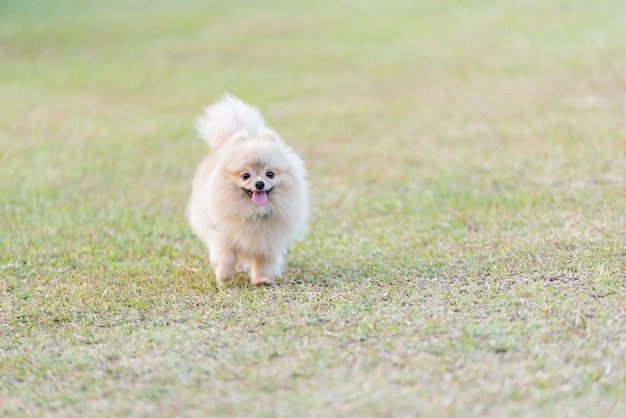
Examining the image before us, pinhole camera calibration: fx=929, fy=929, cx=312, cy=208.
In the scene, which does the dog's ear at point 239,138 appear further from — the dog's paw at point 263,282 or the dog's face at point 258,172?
the dog's paw at point 263,282

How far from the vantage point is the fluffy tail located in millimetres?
7391

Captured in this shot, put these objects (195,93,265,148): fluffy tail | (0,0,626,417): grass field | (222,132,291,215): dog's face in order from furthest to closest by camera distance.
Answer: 1. (195,93,265,148): fluffy tail
2. (222,132,291,215): dog's face
3. (0,0,626,417): grass field

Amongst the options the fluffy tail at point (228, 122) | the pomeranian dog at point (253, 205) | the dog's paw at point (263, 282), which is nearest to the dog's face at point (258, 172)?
the pomeranian dog at point (253, 205)

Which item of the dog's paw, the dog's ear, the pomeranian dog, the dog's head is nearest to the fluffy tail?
the pomeranian dog

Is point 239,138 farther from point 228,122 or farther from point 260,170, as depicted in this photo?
point 228,122

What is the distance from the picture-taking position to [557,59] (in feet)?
56.6

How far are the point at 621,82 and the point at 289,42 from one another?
9864 mm

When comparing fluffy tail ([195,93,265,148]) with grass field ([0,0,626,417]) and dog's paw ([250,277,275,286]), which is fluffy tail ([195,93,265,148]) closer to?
grass field ([0,0,626,417])

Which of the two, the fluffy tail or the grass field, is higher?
the fluffy tail

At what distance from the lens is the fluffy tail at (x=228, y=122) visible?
7.39m

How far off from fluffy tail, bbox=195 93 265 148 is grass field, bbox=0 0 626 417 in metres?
1.10

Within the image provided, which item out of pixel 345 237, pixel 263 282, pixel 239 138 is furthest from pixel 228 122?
pixel 345 237

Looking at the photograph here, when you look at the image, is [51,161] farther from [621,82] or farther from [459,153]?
[621,82]

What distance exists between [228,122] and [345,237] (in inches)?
70.0
